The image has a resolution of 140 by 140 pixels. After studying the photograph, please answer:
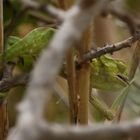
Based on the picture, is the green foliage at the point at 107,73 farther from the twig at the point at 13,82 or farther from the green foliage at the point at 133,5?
the green foliage at the point at 133,5

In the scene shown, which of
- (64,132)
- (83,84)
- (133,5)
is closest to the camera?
(64,132)

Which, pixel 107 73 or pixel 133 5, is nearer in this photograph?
pixel 107 73

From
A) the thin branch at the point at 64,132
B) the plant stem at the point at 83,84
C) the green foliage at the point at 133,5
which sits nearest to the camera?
the thin branch at the point at 64,132

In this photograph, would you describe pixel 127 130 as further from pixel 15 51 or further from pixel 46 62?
pixel 15 51

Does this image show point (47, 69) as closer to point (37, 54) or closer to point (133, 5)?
point (37, 54)

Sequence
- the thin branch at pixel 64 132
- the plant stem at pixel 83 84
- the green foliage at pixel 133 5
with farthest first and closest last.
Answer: the green foliage at pixel 133 5 < the plant stem at pixel 83 84 < the thin branch at pixel 64 132

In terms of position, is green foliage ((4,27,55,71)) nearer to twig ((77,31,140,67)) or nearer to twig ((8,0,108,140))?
twig ((77,31,140,67))

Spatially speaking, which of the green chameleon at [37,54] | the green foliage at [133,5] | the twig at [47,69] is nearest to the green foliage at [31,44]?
the green chameleon at [37,54]

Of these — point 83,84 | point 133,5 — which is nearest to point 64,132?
point 83,84

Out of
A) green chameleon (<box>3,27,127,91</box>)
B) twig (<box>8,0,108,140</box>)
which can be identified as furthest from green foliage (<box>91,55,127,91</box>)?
twig (<box>8,0,108,140</box>)
